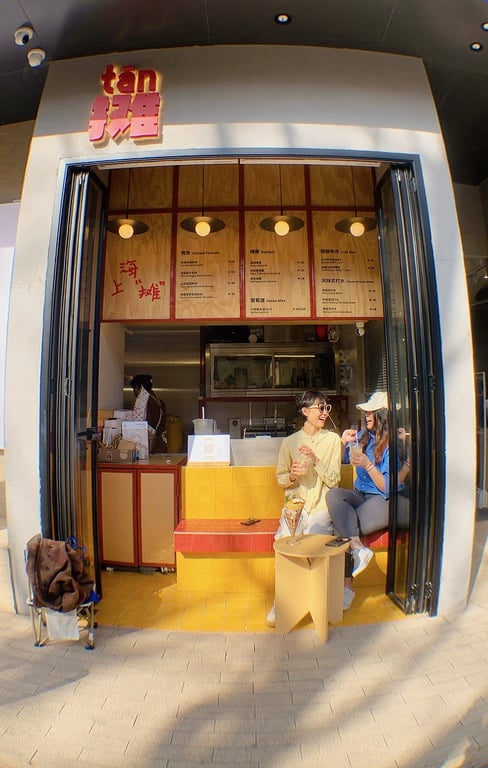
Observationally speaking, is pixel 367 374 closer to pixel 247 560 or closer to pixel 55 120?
pixel 247 560

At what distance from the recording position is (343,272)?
15.3 ft

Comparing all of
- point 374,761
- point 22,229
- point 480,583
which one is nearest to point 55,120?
point 22,229

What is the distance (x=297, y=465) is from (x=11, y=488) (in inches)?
86.6

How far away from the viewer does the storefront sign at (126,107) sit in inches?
137

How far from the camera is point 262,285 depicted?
15.1 ft

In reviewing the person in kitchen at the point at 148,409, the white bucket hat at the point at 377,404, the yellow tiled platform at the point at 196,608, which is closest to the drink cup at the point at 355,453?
the white bucket hat at the point at 377,404

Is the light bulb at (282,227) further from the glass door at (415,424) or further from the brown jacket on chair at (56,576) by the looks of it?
the brown jacket on chair at (56,576)

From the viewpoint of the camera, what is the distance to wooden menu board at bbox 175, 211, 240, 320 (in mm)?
4570

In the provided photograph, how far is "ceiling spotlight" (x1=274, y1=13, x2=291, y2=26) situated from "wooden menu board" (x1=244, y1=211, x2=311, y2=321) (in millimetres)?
1613

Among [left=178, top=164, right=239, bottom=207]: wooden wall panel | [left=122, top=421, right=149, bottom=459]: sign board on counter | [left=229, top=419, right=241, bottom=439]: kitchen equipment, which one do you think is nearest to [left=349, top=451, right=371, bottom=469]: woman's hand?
[left=122, top=421, right=149, bottom=459]: sign board on counter

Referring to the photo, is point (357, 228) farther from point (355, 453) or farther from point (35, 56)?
point (35, 56)

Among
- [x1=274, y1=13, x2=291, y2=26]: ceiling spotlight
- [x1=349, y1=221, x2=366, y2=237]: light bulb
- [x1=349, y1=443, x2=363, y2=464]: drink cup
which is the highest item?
[x1=274, y1=13, x2=291, y2=26]: ceiling spotlight

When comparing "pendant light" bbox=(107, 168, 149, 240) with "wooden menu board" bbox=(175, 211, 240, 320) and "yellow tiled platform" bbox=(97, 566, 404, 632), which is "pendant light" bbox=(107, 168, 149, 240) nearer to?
"wooden menu board" bbox=(175, 211, 240, 320)

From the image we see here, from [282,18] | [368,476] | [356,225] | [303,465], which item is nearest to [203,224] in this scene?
[356,225]
